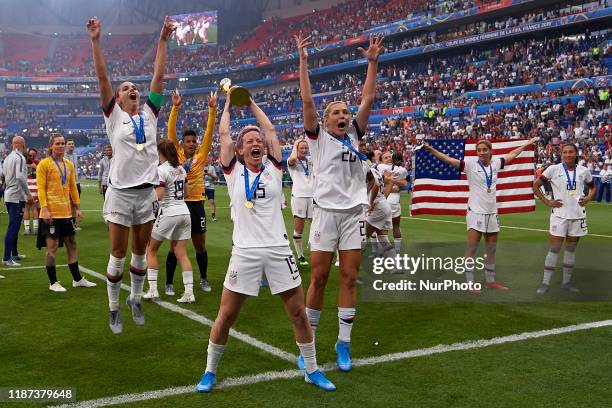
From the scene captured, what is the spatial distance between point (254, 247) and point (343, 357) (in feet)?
4.87

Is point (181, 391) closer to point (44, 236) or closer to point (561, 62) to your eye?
point (44, 236)

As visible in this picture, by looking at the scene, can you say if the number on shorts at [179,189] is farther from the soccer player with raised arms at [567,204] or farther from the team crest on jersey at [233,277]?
the soccer player with raised arms at [567,204]

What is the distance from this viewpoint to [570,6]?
3978cm

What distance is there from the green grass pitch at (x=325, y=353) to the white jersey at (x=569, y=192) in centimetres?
137

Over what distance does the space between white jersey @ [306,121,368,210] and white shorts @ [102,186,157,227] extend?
192 centimetres

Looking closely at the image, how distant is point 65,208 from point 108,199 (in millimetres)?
2867

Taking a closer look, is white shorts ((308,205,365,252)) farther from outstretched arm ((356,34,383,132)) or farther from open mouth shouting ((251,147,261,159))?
open mouth shouting ((251,147,261,159))

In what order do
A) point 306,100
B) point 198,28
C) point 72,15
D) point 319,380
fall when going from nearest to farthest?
1. point 319,380
2. point 306,100
3. point 198,28
4. point 72,15

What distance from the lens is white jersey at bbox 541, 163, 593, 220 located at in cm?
846

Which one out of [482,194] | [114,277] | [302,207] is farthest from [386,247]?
[114,277]

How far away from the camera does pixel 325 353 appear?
580 centimetres

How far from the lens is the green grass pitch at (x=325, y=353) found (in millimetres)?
4715

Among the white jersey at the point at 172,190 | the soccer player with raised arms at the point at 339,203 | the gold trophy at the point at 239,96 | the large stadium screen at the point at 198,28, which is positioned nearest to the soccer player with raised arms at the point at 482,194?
the soccer player with raised arms at the point at 339,203

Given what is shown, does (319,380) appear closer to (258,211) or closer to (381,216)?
(258,211)
